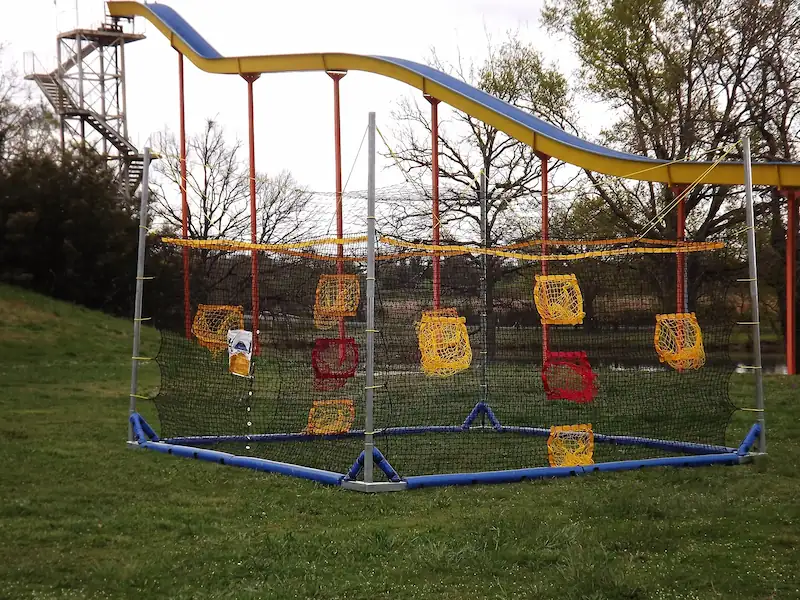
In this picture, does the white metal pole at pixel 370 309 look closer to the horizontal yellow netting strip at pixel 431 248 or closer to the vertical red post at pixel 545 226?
the horizontal yellow netting strip at pixel 431 248

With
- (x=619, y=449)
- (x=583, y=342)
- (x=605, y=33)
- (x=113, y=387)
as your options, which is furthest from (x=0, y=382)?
(x=605, y=33)

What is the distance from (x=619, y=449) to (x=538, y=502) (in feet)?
9.81

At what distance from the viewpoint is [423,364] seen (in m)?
8.85

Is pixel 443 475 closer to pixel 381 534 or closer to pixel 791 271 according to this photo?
pixel 381 534

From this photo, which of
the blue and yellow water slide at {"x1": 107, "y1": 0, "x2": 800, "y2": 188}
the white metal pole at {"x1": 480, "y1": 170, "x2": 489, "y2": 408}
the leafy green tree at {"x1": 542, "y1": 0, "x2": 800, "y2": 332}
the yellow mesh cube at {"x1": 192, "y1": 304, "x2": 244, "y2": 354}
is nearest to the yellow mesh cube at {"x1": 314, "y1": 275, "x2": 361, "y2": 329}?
the yellow mesh cube at {"x1": 192, "y1": 304, "x2": 244, "y2": 354}

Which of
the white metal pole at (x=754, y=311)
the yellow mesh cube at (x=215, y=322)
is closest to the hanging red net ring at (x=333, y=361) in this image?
the yellow mesh cube at (x=215, y=322)

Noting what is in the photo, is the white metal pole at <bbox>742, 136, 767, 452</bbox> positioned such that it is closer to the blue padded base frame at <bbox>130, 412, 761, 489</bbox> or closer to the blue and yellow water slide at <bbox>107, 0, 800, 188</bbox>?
the blue padded base frame at <bbox>130, 412, 761, 489</bbox>

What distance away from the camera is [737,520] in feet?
21.2

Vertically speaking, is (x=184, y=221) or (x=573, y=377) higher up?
(x=184, y=221)

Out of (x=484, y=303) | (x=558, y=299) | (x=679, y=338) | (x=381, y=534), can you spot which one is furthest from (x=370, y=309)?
(x=484, y=303)

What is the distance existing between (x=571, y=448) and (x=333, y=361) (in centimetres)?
276

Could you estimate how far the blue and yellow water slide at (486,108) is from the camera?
11133 mm

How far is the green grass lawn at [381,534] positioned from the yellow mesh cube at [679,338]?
118 cm

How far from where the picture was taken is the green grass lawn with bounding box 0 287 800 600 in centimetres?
519
